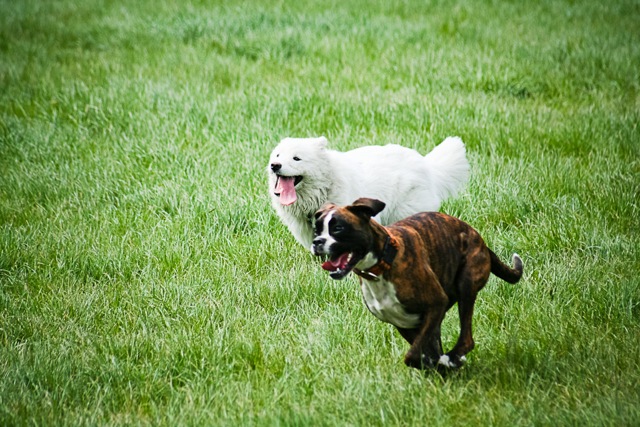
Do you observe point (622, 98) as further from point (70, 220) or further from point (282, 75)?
point (70, 220)

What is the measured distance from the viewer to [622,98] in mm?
7719

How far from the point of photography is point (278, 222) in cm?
526

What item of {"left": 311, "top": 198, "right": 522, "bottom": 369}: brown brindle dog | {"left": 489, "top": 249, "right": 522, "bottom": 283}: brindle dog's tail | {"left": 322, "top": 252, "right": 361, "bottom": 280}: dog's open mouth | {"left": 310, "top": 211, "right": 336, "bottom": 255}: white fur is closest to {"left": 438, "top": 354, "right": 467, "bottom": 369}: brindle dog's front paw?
{"left": 311, "top": 198, "right": 522, "bottom": 369}: brown brindle dog

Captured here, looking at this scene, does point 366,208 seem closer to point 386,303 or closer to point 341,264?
point 341,264

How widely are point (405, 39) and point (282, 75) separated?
2301 millimetres

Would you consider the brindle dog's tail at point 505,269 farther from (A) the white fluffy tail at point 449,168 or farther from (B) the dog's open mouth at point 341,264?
(A) the white fluffy tail at point 449,168

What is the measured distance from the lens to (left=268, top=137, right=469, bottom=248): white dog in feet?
14.7

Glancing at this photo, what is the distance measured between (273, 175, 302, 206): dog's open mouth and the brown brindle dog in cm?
134

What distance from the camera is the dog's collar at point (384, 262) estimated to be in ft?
9.41

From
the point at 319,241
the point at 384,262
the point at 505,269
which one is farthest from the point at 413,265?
the point at 505,269

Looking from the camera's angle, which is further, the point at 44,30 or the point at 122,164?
the point at 44,30

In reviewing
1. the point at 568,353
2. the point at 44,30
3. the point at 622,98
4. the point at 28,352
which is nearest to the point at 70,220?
the point at 28,352

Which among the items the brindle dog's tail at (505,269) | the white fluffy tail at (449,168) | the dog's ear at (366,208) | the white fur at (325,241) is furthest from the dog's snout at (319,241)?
the white fluffy tail at (449,168)

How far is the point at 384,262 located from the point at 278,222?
2464 millimetres
